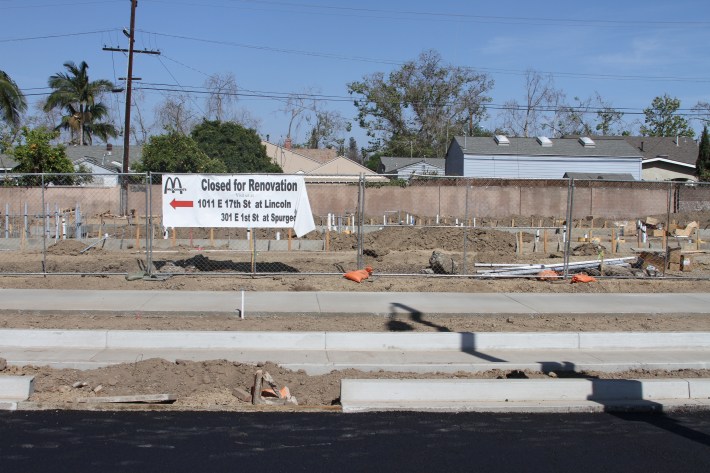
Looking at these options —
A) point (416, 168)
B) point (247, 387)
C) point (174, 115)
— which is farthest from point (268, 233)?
point (174, 115)

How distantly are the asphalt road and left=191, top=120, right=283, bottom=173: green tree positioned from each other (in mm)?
43907

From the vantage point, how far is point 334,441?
5934 millimetres

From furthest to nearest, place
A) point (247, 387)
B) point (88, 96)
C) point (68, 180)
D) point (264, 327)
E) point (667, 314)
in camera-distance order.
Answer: point (88, 96) < point (68, 180) < point (667, 314) < point (264, 327) < point (247, 387)

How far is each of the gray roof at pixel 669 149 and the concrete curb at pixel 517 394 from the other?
5007 cm

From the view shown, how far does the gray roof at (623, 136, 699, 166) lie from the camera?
5484 cm

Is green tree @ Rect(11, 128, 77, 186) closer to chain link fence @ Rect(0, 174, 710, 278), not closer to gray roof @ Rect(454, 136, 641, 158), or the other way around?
chain link fence @ Rect(0, 174, 710, 278)

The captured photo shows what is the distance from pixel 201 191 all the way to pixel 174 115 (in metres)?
65.4

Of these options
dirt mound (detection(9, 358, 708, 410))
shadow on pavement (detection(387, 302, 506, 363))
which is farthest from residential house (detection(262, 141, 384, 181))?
dirt mound (detection(9, 358, 708, 410))

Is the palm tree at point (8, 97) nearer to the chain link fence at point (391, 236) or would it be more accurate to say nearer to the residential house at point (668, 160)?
the chain link fence at point (391, 236)

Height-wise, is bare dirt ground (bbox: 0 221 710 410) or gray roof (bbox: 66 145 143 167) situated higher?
gray roof (bbox: 66 145 143 167)

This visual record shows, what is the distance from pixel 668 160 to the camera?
53219 mm

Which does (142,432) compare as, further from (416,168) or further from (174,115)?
(174,115)

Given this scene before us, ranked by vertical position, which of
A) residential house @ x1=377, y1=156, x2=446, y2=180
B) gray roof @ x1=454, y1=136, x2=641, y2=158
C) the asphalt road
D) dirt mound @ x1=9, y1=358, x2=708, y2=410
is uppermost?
gray roof @ x1=454, y1=136, x2=641, y2=158

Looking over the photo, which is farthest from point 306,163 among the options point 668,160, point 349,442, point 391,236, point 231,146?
point 349,442
